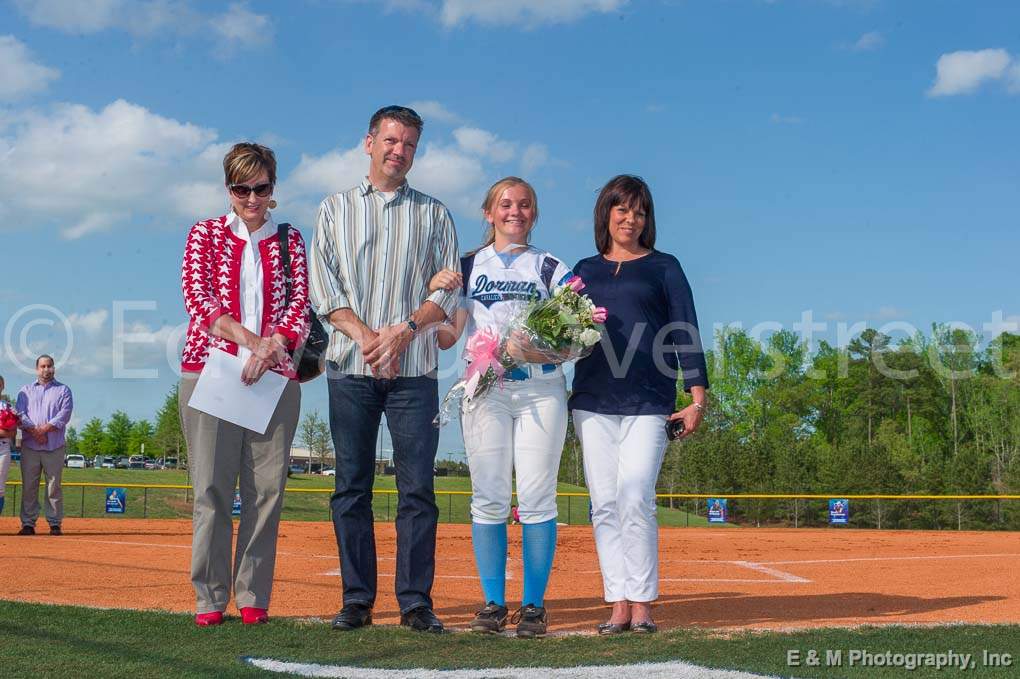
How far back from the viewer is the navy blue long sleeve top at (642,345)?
4.84 meters

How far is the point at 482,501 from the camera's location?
15.6 ft

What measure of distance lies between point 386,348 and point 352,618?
133 cm

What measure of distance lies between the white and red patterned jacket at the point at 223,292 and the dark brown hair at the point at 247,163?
0.25 m

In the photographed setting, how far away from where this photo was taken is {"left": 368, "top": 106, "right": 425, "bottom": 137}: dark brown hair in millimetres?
4957

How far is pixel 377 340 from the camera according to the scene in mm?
4730

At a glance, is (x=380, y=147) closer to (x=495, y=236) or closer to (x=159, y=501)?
(x=495, y=236)

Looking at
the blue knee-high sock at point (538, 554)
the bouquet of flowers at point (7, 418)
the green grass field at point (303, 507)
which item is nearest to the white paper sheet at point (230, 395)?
the blue knee-high sock at point (538, 554)

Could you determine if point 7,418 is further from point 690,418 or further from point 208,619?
point 690,418

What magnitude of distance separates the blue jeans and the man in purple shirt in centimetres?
857

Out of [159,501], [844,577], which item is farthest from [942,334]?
[844,577]

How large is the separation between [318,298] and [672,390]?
1881 mm

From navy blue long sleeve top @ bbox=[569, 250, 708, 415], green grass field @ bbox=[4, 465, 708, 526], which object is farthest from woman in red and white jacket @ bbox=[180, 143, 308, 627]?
green grass field @ bbox=[4, 465, 708, 526]

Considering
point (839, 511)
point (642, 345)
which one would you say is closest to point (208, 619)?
point (642, 345)

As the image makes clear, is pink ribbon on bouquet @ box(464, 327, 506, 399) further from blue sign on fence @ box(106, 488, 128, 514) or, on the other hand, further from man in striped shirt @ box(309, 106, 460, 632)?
blue sign on fence @ box(106, 488, 128, 514)
